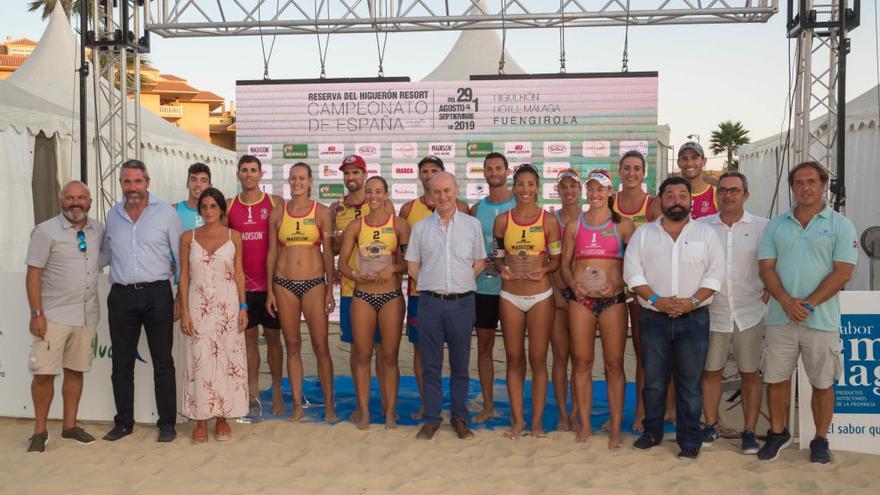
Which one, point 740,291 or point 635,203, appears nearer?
point 740,291

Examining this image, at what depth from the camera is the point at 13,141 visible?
863cm

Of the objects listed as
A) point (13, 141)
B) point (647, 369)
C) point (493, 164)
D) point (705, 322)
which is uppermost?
point (13, 141)

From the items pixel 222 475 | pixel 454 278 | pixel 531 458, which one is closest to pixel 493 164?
pixel 454 278

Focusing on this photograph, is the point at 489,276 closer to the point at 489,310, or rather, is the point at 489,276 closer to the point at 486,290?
the point at 486,290

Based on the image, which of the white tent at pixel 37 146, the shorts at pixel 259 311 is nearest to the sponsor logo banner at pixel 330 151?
the white tent at pixel 37 146

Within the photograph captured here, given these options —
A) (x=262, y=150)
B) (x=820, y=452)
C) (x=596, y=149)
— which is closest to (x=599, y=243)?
(x=820, y=452)

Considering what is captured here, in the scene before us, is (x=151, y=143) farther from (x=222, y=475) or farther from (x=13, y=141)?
(x=222, y=475)

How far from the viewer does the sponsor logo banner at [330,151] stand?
8.52m

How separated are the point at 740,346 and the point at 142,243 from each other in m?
3.51

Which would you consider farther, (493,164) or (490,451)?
(493,164)

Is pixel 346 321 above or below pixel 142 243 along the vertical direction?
below

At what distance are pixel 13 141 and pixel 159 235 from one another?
5271 millimetres

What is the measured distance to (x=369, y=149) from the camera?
334 inches

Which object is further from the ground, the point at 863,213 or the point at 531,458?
the point at 863,213
